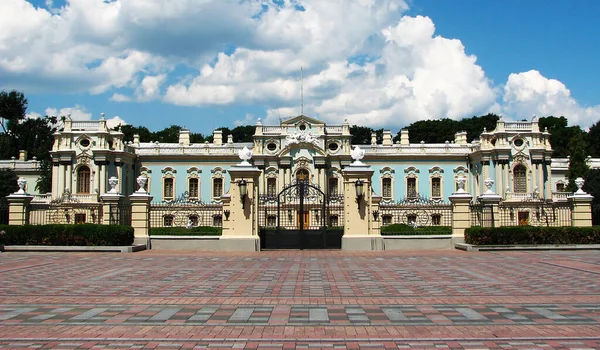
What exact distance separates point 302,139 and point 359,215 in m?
24.5

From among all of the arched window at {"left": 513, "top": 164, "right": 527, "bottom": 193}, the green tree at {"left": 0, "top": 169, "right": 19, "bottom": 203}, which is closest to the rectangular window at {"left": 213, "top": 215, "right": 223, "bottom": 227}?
the green tree at {"left": 0, "top": 169, "right": 19, "bottom": 203}

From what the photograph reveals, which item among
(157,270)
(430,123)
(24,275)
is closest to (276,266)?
(157,270)

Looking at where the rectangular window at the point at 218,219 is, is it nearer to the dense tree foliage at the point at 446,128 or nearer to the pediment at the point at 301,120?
the pediment at the point at 301,120

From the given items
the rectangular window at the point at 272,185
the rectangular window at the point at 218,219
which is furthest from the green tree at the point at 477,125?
the rectangular window at the point at 218,219

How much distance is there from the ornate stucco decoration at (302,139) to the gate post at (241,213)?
78.3 feet

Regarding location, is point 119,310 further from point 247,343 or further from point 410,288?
point 410,288

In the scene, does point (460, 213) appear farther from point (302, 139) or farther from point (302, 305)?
point (302, 139)

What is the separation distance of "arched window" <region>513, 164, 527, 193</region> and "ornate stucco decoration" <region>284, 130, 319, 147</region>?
15.7 meters

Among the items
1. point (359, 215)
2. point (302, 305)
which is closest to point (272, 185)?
point (359, 215)

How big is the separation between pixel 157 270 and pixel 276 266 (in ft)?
9.88

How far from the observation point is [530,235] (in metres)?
19.7

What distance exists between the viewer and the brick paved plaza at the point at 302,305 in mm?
6363

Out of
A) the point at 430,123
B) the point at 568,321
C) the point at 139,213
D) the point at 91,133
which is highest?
the point at 430,123

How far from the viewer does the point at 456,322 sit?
722 cm
